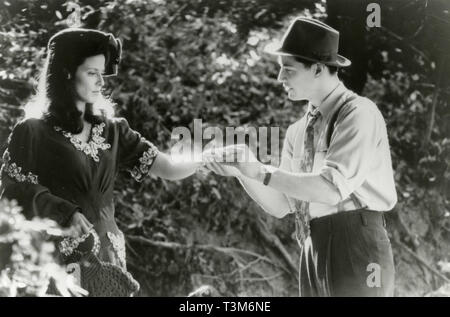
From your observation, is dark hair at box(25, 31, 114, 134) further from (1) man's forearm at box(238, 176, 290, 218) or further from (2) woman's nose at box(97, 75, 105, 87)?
(1) man's forearm at box(238, 176, 290, 218)

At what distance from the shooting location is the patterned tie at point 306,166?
2.99 metres

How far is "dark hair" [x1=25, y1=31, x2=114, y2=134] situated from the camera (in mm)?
3043

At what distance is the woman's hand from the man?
1.78 feet

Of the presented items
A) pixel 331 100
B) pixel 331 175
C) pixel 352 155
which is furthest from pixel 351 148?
pixel 331 100

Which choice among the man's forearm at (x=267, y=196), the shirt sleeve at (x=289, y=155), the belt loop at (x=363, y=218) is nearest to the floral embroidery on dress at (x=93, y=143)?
the man's forearm at (x=267, y=196)

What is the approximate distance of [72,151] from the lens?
303 centimetres

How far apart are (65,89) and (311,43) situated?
3.26ft

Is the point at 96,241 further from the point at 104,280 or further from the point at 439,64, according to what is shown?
the point at 439,64

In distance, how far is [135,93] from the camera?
362 centimetres

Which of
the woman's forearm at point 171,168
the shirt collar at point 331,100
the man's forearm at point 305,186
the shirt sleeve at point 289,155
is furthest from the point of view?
the woman's forearm at point 171,168

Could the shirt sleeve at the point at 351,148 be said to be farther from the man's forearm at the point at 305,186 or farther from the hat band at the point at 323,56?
the hat band at the point at 323,56

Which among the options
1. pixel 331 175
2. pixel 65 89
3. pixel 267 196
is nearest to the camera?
pixel 331 175

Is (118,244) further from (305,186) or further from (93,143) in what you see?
(305,186)
